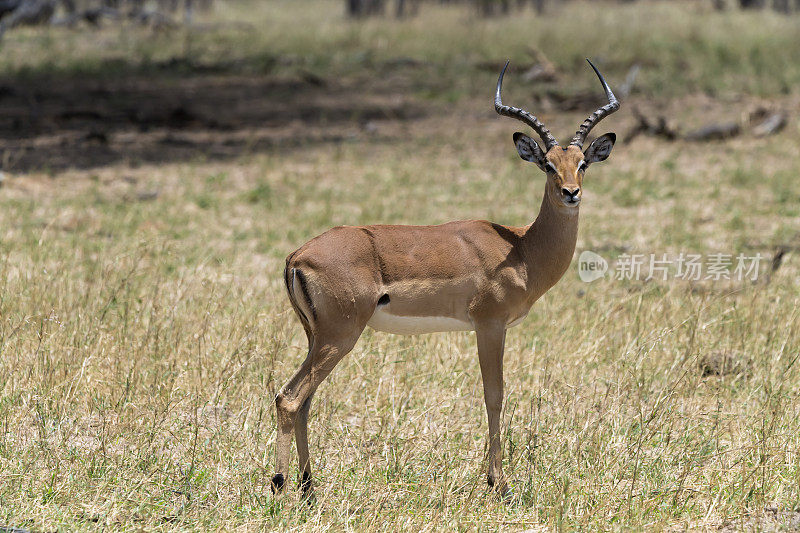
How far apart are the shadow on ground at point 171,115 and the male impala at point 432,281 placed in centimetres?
798

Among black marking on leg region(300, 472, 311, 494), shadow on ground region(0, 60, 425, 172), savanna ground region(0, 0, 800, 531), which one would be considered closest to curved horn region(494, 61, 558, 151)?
savanna ground region(0, 0, 800, 531)

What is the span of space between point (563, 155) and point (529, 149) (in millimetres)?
310

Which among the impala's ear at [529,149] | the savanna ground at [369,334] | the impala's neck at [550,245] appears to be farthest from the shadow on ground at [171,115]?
the impala's neck at [550,245]

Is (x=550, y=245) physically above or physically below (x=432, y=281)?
above

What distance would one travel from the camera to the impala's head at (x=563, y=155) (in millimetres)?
4355

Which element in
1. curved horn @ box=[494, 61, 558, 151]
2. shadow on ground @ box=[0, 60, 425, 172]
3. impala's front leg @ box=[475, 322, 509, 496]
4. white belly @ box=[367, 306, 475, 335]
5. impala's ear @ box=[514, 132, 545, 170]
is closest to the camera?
white belly @ box=[367, 306, 475, 335]

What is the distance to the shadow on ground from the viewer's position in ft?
40.8

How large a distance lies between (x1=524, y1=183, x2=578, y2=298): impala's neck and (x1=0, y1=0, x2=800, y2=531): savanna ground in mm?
735

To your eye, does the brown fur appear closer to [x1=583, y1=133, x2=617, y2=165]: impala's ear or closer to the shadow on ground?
[x1=583, y1=133, x2=617, y2=165]: impala's ear

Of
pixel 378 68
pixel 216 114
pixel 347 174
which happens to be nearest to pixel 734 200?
pixel 347 174

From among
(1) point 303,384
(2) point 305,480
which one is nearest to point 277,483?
(2) point 305,480

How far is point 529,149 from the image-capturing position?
4695 mm

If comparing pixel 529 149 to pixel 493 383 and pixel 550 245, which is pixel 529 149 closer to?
pixel 550 245

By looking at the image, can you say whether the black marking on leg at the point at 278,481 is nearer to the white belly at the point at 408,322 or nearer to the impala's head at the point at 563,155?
the white belly at the point at 408,322
